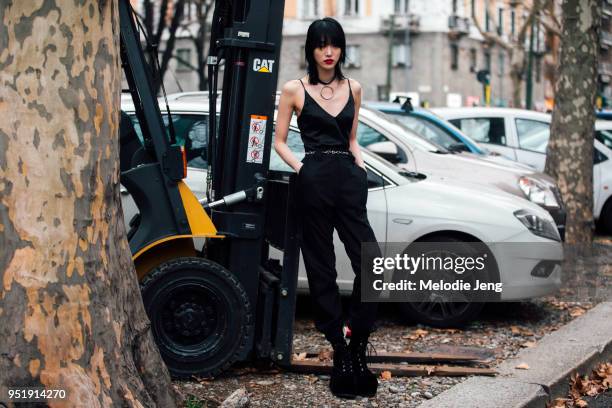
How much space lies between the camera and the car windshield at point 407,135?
10617 mm

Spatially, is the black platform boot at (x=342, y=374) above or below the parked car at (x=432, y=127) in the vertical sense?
below

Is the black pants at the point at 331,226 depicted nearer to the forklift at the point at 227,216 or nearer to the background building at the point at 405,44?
the forklift at the point at 227,216

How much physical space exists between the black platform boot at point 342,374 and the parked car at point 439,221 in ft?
6.67

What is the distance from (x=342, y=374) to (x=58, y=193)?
7.35 ft

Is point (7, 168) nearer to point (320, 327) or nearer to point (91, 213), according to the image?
point (91, 213)

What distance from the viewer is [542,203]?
1126 cm

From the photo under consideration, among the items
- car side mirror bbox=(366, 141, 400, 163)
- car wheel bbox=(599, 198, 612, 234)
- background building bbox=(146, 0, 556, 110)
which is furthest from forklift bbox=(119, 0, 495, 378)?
background building bbox=(146, 0, 556, 110)

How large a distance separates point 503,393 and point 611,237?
990 centimetres

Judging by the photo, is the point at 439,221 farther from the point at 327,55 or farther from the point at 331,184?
the point at 327,55

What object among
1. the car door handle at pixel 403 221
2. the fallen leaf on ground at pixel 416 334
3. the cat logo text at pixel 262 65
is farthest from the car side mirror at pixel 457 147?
the cat logo text at pixel 262 65

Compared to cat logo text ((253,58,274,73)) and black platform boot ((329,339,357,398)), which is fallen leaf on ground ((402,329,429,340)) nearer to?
black platform boot ((329,339,357,398))


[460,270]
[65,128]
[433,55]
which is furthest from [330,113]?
[433,55]

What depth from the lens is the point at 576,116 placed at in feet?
43.7

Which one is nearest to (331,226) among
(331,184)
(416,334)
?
(331,184)
